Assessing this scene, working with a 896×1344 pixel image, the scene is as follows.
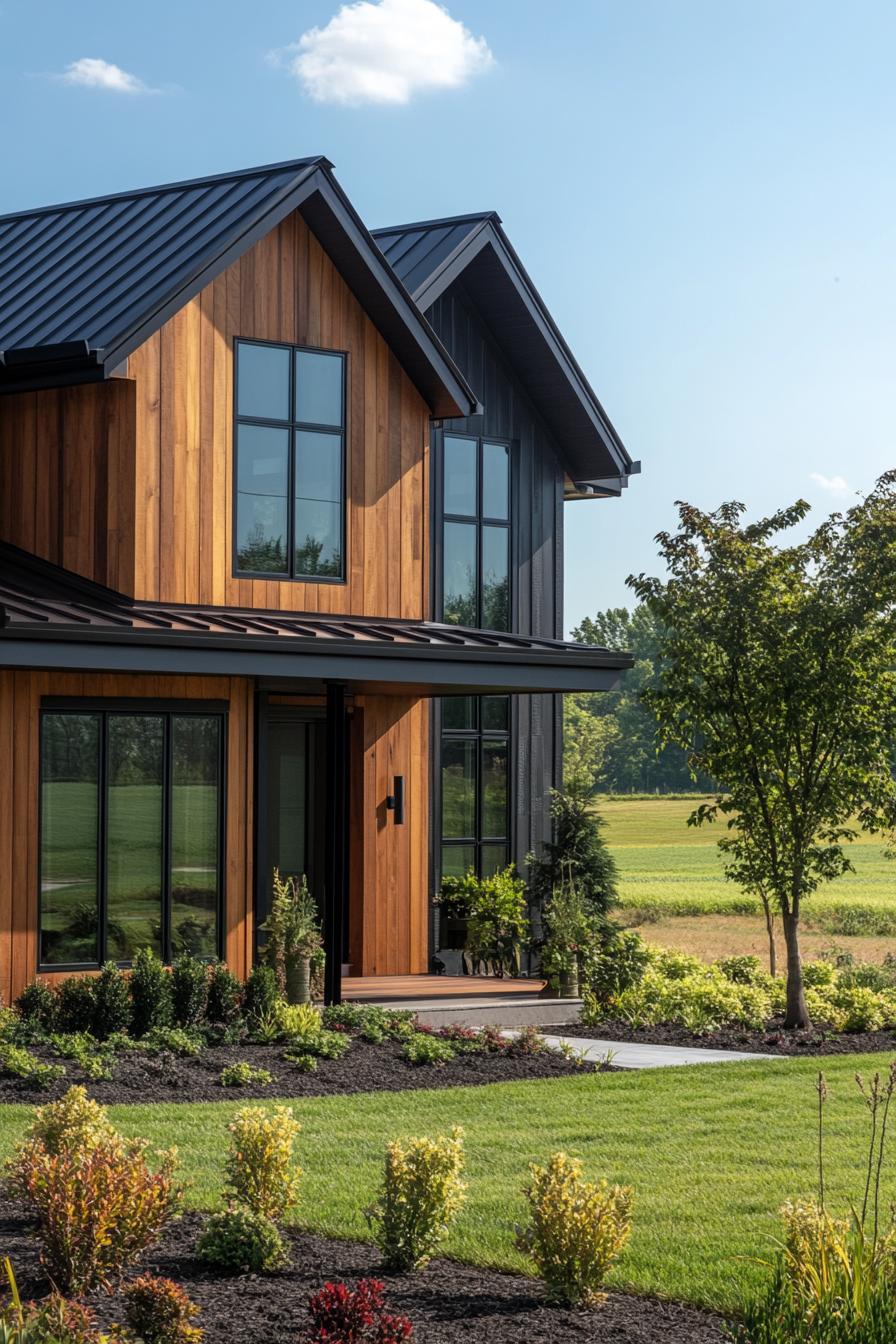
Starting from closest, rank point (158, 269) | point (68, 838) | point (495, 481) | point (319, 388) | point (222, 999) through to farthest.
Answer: point (222, 999) → point (68, 838) → point (158, 269) → point (319, 388) → point (495, 481)

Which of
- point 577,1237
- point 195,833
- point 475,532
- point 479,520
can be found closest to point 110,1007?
→ point 195,833

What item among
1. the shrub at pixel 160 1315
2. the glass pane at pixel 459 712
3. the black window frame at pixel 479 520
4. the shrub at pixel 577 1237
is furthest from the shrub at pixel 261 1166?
the black window frame at pixel 479 520

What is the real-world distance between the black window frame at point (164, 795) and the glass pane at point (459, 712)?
444cm

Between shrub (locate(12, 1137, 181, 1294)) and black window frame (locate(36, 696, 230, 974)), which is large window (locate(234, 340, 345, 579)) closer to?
black window frame (locate(36, 696, 230, 974))

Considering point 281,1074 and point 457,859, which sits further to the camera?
point 457,859

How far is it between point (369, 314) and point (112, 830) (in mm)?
5331

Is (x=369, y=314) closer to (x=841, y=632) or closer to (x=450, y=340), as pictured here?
(x=450, y=340)

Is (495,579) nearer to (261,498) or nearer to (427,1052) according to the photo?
(261,498)

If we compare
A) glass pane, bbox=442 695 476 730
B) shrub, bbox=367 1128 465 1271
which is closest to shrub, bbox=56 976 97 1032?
shrub, bbox=367 1128 465 1271

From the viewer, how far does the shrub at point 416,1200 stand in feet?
22.3

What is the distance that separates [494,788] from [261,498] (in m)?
5.25

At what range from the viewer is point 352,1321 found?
5.54 metres

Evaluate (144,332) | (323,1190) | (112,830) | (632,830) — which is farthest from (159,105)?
(632,830)

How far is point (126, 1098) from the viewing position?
10961 mm
